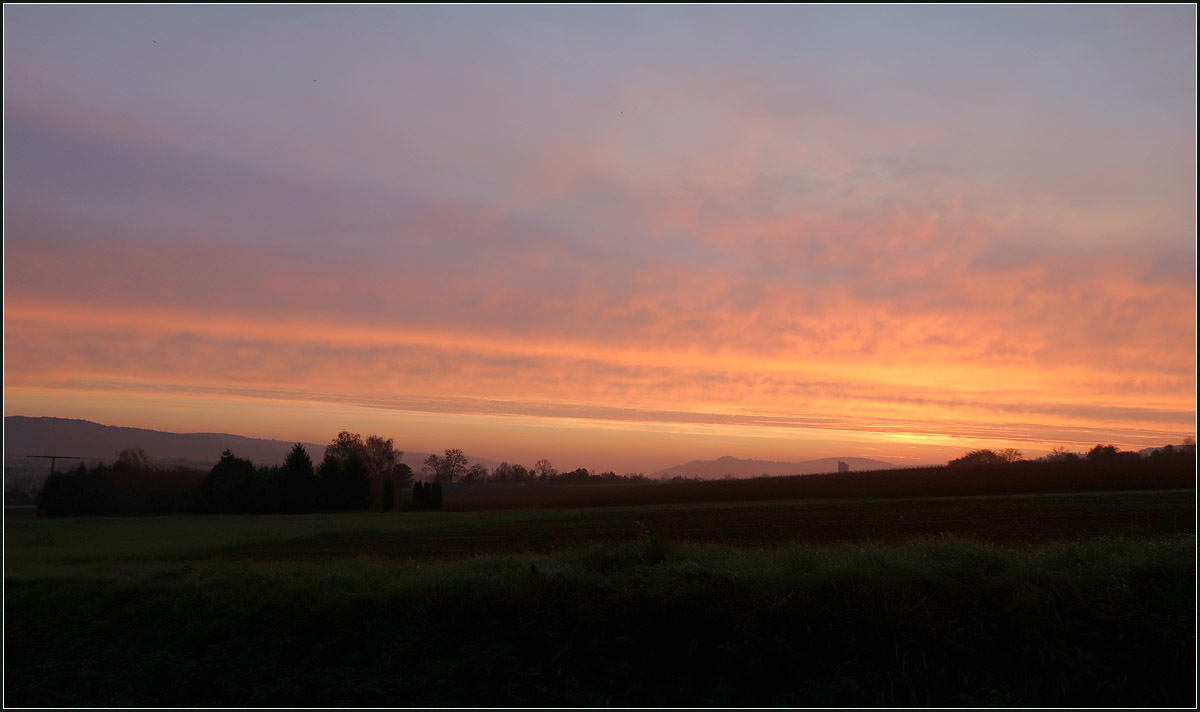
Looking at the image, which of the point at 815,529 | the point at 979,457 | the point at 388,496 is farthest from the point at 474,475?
the point at 815,529

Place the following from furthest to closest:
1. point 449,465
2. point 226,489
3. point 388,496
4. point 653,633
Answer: point 449,465, point 388,496, point 226,489, point 653,633

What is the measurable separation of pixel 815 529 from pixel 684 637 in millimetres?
15360

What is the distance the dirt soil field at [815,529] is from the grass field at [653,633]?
680 centimetres

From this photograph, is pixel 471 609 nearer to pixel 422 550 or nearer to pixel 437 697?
pixel 437 697

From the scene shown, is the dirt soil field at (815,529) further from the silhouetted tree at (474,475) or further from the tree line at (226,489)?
the silhouetted tree at (474,475)

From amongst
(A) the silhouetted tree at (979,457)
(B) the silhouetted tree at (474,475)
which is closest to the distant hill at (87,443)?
(B) the silhouetted tree at (474,475)

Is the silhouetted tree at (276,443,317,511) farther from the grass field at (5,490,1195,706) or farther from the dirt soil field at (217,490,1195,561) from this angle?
the grass field at (5,490,1195,706)

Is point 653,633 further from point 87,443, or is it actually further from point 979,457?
point 87,443

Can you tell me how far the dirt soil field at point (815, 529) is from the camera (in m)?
19.3

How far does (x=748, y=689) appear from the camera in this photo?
26.7 ft

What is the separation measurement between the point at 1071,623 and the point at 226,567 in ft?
55.5

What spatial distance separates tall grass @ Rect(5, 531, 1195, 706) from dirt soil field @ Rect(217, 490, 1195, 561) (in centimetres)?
709

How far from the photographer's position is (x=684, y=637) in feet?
29.8

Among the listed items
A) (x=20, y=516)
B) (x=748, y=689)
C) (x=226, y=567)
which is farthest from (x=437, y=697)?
(x=20, y=516)
